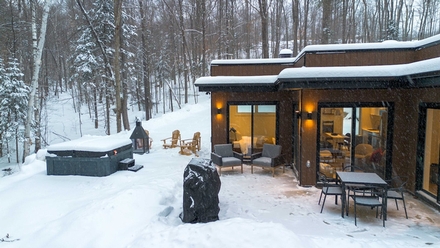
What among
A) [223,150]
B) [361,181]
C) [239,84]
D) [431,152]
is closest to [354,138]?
[431,152]

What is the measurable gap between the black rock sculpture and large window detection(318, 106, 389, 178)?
3459mm

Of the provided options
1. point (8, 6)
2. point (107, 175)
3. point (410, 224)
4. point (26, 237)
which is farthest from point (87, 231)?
point (8, 6)

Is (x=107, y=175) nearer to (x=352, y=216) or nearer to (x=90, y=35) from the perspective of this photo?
(x=352, y=216)

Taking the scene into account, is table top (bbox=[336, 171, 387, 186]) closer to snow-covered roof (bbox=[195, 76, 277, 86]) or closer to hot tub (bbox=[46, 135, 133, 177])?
snow-covered roof (bbox=[195, 76, 277, 86])

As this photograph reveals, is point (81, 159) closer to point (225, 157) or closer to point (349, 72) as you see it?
point (225, 157)

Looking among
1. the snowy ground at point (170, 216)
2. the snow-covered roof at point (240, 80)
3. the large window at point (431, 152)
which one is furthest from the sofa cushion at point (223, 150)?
the large window at point (431, 152)

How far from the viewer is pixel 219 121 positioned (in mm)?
9680

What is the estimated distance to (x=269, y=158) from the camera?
8.73 metres

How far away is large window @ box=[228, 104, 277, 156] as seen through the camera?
959cm

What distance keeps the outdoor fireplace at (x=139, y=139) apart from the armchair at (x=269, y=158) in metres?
4.51

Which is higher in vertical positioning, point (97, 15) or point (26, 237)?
point (97, 15)

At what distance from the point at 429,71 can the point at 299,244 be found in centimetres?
401

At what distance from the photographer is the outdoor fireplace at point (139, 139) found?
10.6 meters

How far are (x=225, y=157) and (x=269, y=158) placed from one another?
1419 mm
